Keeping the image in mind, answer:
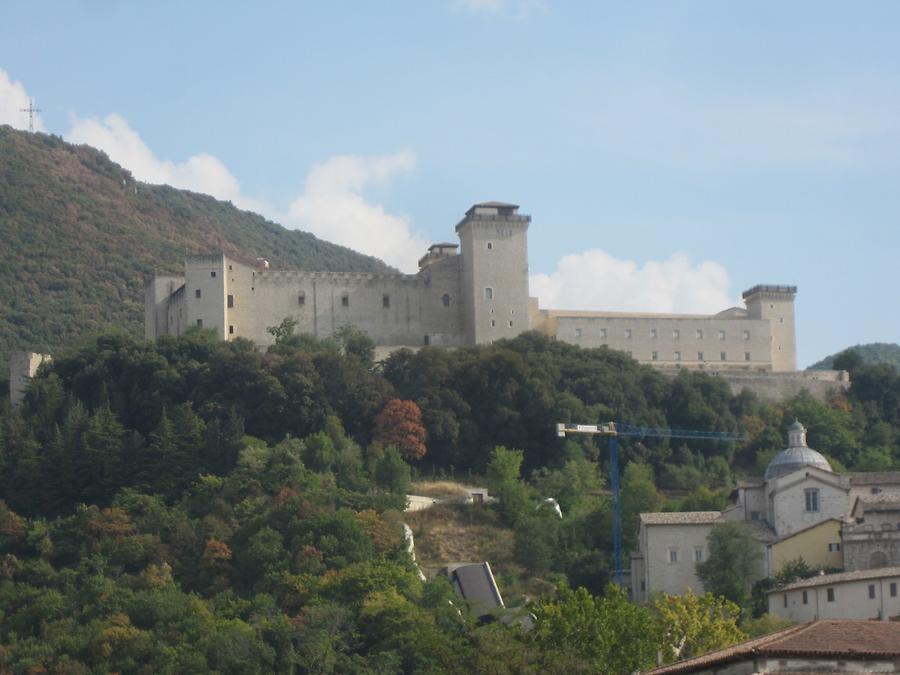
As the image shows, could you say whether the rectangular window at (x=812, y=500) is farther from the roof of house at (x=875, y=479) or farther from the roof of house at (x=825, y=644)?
the roof of house at (x=825, y=644)

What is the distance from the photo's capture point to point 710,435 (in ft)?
298

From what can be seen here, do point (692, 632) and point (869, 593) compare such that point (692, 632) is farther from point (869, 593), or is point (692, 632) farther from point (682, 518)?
point (682, 518)

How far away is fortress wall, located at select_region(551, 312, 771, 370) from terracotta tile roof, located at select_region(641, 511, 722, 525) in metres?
26.0

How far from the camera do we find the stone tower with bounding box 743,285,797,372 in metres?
102

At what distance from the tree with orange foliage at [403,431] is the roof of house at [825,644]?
5246 centimetres

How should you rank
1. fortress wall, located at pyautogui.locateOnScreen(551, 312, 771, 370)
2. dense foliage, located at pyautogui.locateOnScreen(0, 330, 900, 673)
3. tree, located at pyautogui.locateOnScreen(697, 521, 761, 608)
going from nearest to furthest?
dense foliage, located at pyautogui.locateOnScreen(0, 330, 900, 673), tree, located at pyautogui.locateOnScreen(697, 521, 761, 608), fortress wall, located at pyautogui.locateOnScreen(551, 312, 771, 370)

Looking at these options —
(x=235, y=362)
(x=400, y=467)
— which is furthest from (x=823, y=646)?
(x=235, y=362)

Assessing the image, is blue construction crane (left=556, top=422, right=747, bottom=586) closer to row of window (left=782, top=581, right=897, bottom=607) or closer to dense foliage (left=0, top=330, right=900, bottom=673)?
dense foliage (left=0, top=330, right=900, bottom=673)

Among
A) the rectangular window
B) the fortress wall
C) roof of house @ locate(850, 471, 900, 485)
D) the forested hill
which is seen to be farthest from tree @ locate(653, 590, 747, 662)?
the forested hill

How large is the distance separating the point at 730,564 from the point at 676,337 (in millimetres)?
31812

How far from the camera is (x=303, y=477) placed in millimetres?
80188

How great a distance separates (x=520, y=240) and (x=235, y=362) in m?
16.7

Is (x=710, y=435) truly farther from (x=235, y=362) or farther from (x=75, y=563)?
(x=75, y=563)

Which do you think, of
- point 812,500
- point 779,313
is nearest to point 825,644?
point 812,500
